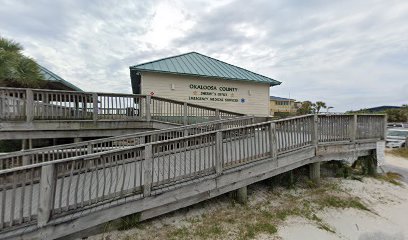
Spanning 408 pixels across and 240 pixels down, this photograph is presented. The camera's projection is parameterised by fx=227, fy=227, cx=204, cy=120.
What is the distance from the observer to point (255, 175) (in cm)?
555

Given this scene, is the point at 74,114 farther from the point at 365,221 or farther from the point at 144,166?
the point at 365,221

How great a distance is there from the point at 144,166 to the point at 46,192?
4.97 ft

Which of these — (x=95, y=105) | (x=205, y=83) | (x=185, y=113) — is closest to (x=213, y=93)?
(x=205, y=83)

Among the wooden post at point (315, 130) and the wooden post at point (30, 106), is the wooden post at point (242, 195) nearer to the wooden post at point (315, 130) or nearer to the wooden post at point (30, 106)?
the wooden post at point (315, 130)

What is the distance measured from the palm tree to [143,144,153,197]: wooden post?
7.39 metres

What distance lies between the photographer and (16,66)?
838 centimetres

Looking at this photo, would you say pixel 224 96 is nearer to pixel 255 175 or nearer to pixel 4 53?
pixel 255 175

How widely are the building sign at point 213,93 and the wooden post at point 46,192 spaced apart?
10.3 m

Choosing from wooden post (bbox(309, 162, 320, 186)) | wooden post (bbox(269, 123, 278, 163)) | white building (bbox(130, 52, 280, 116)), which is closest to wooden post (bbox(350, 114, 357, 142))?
wooden post (bbox(309, 162, 320, 186))

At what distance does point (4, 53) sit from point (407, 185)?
15.4m

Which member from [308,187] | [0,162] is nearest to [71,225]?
[0,162]

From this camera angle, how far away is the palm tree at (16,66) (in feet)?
26.7

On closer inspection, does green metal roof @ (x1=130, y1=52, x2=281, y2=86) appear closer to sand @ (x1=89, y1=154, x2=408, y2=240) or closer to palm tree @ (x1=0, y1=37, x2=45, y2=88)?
palm tree @ (x1=0, y1=37, x2=45, y2=88)

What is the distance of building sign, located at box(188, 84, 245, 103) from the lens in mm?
13603
